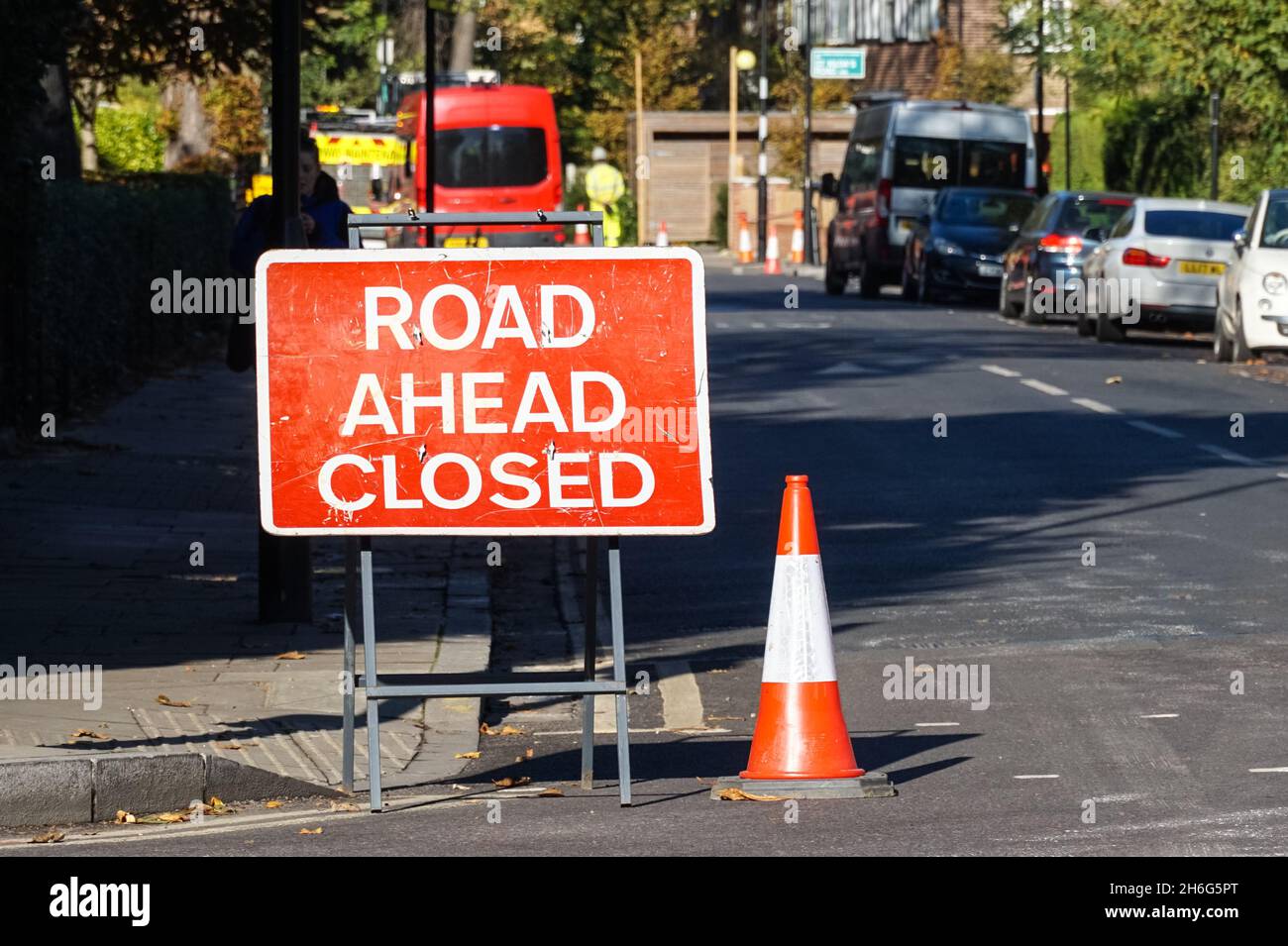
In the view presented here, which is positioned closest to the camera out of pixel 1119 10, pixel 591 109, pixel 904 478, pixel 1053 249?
pixel 904 478

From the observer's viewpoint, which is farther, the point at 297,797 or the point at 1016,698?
the point at 1016,698

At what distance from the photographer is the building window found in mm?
79062

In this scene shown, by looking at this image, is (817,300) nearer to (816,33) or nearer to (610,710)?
(610,710)

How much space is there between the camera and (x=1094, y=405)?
2066 cm

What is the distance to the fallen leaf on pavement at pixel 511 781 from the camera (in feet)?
26.2

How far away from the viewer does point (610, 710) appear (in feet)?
31.3

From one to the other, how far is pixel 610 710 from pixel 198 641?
5.91 ft

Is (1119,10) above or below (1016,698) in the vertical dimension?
above

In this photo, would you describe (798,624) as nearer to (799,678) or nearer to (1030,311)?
(799,678)

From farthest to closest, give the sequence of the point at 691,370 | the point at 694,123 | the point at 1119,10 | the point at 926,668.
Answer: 1. the point at 694,123
2. the point at 1119,10
3. the point at 926,668
4. the point at 691,370

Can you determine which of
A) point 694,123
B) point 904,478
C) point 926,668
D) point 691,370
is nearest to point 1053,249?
point 904,478

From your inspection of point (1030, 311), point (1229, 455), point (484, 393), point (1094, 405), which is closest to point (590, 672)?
point (484, 393)

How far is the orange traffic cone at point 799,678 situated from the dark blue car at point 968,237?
2881 cm

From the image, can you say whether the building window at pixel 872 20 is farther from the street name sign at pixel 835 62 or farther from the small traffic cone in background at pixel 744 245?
the street name sign at pixel 835 62
